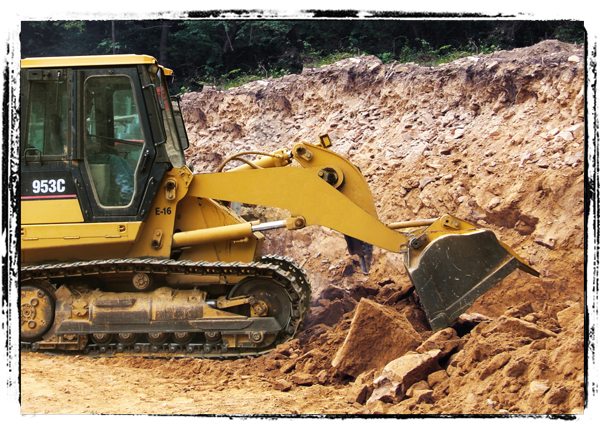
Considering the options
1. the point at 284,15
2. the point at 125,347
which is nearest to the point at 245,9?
the point at 284,15

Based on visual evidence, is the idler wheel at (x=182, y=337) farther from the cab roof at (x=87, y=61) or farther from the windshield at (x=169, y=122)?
the cab roof at (x=87, y=61)

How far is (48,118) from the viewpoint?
5910 mm

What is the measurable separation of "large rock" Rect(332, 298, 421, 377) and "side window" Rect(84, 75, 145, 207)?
2.52 meters

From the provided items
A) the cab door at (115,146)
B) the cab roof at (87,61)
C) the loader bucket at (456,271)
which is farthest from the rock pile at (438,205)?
the cab roof at (87,61)

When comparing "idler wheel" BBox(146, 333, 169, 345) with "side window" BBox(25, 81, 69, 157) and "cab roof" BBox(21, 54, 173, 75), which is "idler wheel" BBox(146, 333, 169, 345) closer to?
"side window" BBox(25, 81, 69, 157)

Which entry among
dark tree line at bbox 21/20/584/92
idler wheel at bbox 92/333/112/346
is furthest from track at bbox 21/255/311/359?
dark tree line at bbox 21/20/584/92

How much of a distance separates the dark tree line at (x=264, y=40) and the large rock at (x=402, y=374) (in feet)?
11.3

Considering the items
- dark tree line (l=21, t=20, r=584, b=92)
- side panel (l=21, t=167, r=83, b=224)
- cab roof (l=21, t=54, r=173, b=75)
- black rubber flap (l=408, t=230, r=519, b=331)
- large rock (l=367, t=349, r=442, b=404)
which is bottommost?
large rock (l=367, t=349, r=442, b=404)

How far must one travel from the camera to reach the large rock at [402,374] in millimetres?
4715

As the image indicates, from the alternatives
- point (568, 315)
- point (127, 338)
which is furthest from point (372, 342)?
point (127, 338)

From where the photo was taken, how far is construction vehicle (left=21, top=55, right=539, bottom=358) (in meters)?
5.85

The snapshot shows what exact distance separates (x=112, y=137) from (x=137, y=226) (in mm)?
912

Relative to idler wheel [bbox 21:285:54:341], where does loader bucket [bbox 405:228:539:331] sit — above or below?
above

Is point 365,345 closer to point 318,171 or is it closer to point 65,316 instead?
point 318,171
